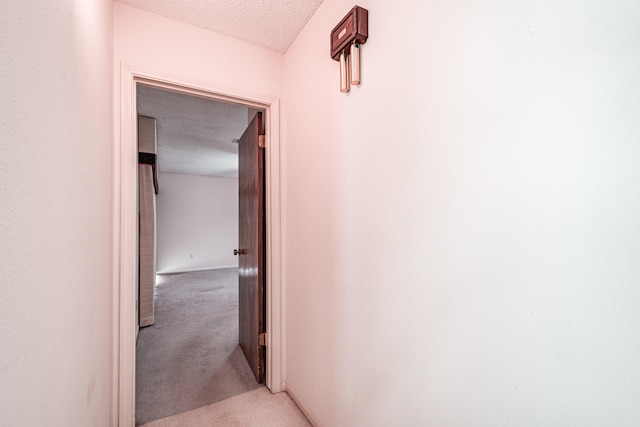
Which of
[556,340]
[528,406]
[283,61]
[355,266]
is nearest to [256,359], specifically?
[355,266]

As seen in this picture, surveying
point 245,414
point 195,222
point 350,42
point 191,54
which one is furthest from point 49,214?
point 195,222

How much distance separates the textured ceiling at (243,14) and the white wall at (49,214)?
2.02ft

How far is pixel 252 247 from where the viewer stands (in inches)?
85.2

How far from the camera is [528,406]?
65 cm

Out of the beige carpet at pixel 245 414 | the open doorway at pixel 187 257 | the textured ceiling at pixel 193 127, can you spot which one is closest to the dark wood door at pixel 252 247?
the open doorway at pixel 187 257

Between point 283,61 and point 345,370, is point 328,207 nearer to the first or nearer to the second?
point 345,370

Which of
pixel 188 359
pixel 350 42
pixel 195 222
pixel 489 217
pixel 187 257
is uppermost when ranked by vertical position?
pixel 350 42

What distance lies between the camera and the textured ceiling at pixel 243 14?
1.51 meters

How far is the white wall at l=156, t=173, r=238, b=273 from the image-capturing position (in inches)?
262

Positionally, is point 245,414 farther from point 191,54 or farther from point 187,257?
point 187,257

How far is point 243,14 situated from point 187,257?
6.54 m

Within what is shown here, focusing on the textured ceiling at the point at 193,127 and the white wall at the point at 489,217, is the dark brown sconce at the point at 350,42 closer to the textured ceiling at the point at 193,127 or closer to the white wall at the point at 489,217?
the white wall at the point at 489,217

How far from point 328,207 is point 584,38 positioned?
42.6 inches

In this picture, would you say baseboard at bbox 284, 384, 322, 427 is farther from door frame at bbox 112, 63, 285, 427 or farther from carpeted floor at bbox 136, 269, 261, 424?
door frame at bbox 112, 63, 285, 427
